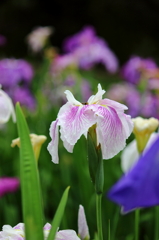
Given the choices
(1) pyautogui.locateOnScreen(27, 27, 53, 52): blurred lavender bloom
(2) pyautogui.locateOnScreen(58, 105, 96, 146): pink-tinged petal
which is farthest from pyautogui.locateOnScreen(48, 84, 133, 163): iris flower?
(1) pyautogui.locateOnScreen(27, 27, 53, 52): blurred lavender bloom

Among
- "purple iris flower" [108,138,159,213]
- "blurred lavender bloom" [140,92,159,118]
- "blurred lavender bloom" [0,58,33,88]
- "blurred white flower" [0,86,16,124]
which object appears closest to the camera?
"purple iris flower" [108,138,159,213]

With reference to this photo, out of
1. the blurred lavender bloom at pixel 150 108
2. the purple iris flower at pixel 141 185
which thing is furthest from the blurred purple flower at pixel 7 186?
the blurred lavender bloom at pixel 150 108

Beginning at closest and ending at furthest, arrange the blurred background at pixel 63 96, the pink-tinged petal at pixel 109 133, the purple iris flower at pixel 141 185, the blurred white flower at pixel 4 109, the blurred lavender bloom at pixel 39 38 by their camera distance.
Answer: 1. the purple iris flower at pixel 141 185
2. the pink-tinged petal at pixel 109 133
3. the blurred white flower at pixel 4 109
4. the blurred background at pixel 63 96
5. the blurred lavender bloom at pixel 39 38

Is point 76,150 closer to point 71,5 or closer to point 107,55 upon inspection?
point 107,55

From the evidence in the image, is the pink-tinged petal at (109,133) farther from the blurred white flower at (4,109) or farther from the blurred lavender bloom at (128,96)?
the blurred lavender bloom at (128,96)

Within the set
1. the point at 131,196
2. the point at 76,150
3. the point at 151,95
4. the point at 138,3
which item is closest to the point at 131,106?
the point at 151,95

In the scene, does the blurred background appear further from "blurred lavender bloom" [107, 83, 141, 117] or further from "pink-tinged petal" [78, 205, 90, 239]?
"pink-tinged petal" [78, 205, 90, 239]
